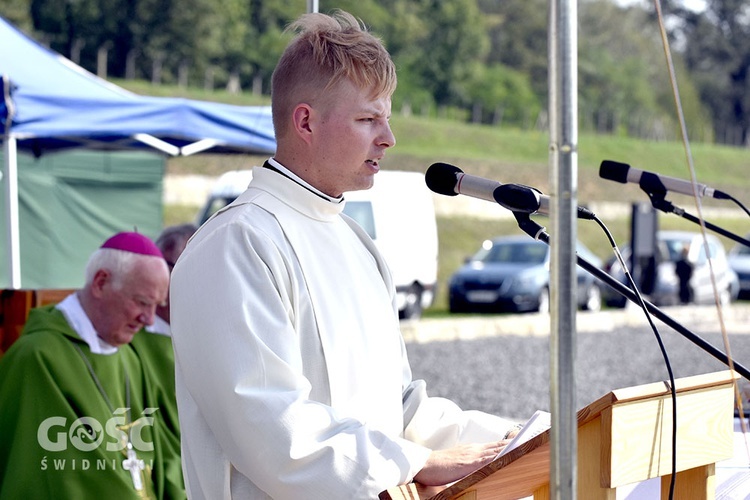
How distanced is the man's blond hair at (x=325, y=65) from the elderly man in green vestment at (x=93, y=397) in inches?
72.6

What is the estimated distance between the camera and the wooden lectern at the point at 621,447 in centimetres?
177

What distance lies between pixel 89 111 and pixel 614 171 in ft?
14.4

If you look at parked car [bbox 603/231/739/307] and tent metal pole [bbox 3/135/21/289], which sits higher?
tent metal pole [bbox 3/135/21/289]

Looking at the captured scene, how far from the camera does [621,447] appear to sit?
182 centimetres

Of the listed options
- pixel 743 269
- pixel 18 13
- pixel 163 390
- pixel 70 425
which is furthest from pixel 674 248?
pixel 18 13

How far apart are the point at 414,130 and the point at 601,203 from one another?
8.34m

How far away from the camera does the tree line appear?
41406 mm

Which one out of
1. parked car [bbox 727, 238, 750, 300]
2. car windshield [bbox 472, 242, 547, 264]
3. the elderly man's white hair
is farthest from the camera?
parked car [bbox 727, 238, 750, 300]

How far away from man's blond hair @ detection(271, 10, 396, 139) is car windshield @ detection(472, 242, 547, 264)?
16.0m

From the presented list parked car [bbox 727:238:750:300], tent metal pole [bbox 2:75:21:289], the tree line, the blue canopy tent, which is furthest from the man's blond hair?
parked car [bbox 727:238:750:300]

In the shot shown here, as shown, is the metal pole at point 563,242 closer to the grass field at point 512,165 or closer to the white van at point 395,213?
the white van at point 395,213

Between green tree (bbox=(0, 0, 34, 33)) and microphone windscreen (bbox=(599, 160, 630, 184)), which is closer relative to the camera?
microphone windscreen (bbox=(599, 160, 630, 184))

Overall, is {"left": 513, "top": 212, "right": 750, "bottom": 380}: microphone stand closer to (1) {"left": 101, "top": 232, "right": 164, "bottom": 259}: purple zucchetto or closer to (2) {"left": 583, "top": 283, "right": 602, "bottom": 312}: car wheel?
(1) {"left": 101, "top": 232, "right": 164, "bottom": 259}: purple zucchetto

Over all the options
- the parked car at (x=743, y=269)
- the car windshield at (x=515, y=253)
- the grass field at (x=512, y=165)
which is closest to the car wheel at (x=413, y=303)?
the car windshield at (x=515, y=253)
